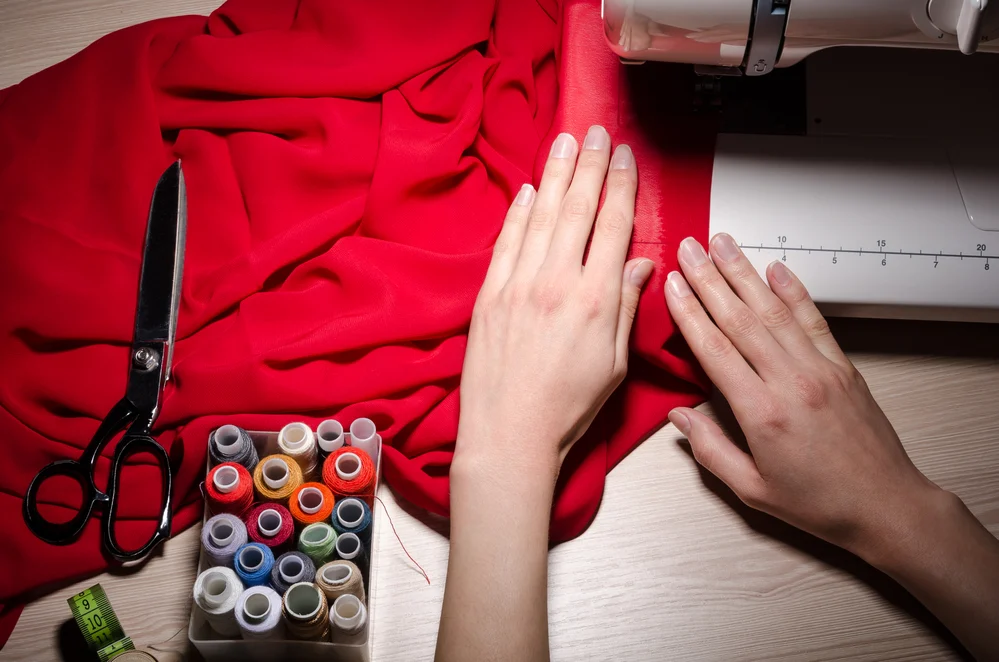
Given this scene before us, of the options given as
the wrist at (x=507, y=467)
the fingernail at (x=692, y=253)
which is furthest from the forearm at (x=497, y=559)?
the fingernail at (x=692, y=253)

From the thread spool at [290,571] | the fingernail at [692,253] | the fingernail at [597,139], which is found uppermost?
the fingernail at [597,139]

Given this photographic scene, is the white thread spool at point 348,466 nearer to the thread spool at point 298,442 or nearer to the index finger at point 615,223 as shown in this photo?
the thread spool at point 298,442

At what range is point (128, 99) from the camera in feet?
2.89

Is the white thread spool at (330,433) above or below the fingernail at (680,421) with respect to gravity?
below

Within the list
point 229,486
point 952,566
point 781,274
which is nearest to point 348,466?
point 229,486

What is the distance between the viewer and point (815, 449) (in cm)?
75

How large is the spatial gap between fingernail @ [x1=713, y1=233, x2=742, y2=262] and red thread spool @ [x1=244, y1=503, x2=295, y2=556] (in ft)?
1.54

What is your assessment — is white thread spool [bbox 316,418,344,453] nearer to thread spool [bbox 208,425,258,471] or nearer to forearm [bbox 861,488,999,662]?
thread spool [bbox 208,425,258,471]

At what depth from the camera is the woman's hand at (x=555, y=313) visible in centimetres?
75

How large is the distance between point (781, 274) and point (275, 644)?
1.89 ft

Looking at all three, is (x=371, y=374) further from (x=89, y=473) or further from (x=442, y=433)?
(x=89, y=473)

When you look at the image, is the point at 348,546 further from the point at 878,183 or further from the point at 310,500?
the point at 878,183

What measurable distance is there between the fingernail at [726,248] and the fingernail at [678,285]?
0.14 feet

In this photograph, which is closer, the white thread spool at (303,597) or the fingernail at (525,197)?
the white thread spool at (303,597)
